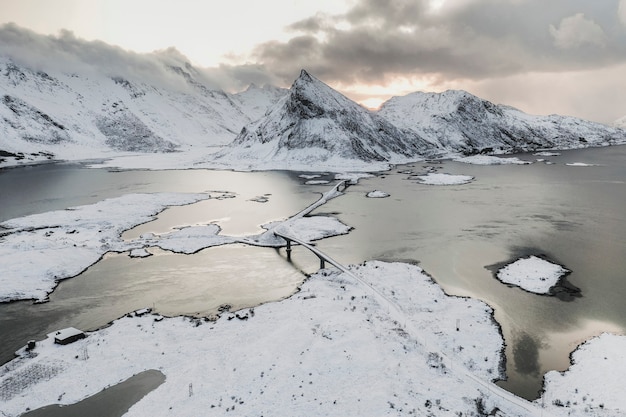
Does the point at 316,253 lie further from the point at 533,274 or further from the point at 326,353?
the point at 533,274

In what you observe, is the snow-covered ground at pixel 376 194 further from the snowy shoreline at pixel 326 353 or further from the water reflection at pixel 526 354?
the water reflection at pixel 526 354

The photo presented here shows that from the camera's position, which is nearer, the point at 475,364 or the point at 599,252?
the point at 475,364

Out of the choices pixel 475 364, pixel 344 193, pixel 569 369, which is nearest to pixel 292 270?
pixel 475 364

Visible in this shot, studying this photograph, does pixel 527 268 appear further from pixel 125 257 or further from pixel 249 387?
pixel 125 257

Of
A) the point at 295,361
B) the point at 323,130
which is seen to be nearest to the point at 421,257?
the point at 295,361

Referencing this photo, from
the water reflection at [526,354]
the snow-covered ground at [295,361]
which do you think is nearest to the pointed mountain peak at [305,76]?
the snow-covered ground at [295,361]

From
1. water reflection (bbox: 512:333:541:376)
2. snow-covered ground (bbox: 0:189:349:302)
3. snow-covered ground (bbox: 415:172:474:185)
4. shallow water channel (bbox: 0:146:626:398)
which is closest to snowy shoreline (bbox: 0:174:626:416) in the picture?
water reflection (bbox: 512:333:541:376)

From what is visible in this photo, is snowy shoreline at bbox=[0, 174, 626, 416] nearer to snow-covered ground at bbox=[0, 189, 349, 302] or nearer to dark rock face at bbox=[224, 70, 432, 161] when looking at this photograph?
snow-covered ground at bbox=[0, 189, 349, 302]
